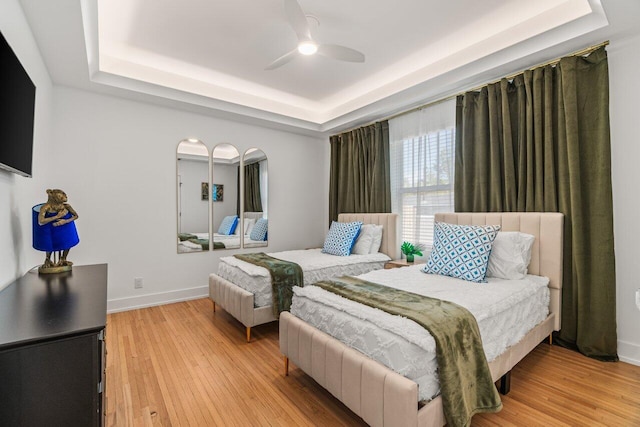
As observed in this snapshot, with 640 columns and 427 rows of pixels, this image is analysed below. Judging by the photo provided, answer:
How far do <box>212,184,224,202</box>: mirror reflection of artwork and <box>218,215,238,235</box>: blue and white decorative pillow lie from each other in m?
0.29

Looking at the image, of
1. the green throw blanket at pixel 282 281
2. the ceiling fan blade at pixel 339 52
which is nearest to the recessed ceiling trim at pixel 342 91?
the ceiling fan blade at pixel 339 52

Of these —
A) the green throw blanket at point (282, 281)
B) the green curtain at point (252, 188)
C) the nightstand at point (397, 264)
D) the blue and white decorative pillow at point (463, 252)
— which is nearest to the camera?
the blue and white decorative pillow at point (463, 252)

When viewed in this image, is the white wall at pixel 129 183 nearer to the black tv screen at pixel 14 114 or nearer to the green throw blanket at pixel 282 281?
the black tv screen at pixel 14 114

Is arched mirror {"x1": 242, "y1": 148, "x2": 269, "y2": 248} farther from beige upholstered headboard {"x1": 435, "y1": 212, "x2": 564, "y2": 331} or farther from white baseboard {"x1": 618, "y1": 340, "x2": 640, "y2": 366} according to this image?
white baseboard {"x1": 618, "y1": 340, "x2": 640, "y2": 366}

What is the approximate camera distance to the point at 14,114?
64.3 inches

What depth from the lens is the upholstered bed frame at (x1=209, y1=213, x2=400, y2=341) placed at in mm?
2768

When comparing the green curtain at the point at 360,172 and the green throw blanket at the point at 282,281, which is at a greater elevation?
the green curtain at the point at 360,172

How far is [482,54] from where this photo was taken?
9.53 ft

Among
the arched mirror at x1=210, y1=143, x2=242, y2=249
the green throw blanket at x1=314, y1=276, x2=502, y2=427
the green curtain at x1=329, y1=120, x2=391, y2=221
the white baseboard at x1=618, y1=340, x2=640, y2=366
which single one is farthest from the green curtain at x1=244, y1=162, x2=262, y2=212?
the white baseboard at x1=618, y1=340, x2=640, y2=366

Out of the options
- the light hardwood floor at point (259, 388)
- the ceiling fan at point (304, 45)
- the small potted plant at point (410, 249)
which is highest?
the ceiling fan at point (304, 45)

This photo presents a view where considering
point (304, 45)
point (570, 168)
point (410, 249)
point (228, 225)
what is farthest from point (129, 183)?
point (570, 168)

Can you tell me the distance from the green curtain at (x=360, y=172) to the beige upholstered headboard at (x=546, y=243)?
167 centimetres

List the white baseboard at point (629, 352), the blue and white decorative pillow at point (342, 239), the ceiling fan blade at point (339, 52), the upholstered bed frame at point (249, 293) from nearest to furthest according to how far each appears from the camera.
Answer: the white baseboard at point (629, 352)
the ceiling fan blade at point (339, 52)
the upholstered bed frame at point (249, 293)
the blue and white decorative pillow at point (342, 239)

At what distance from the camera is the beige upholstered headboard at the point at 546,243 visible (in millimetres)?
2494
